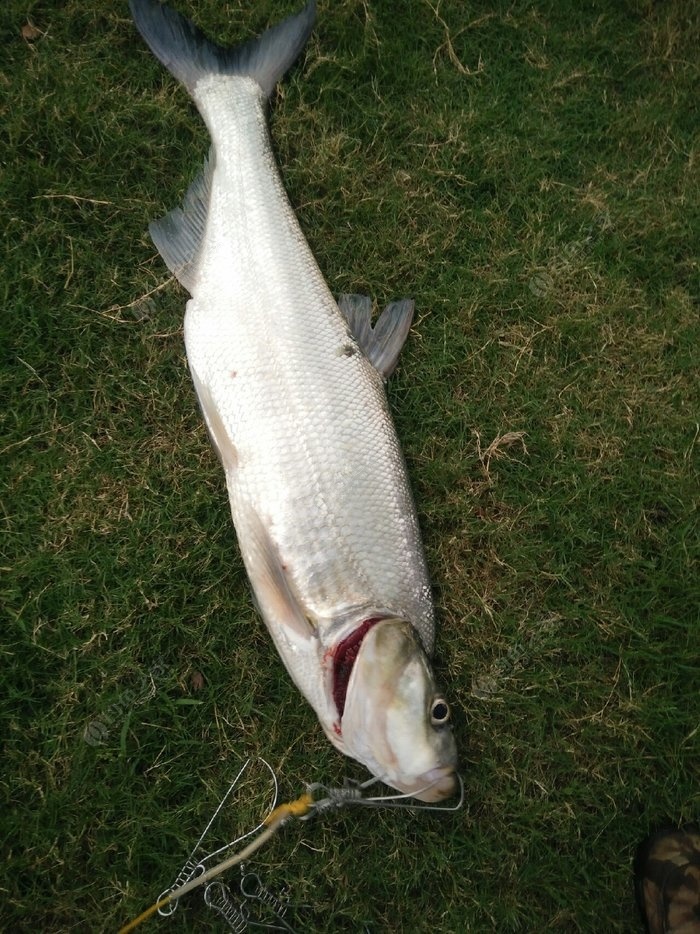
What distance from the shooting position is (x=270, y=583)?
2238mm

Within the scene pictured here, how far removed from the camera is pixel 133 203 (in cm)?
279

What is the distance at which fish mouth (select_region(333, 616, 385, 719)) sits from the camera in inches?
84.5

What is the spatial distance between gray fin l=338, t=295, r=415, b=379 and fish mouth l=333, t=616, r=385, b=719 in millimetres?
1011

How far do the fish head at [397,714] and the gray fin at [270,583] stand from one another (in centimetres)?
25

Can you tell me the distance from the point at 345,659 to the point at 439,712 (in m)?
0.35

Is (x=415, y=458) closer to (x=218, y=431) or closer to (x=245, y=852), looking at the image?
(x=218, y=431)

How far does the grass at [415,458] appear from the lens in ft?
8.18

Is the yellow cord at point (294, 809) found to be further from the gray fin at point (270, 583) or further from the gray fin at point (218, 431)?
the gray fin at point (218, 431)

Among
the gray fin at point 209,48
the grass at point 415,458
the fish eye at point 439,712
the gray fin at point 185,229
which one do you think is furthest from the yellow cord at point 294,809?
the gray fin at point 209,48

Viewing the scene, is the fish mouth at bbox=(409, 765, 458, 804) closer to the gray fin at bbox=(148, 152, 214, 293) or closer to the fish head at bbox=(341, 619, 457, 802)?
the fish head at bbox=(341, 619, 457, 802)

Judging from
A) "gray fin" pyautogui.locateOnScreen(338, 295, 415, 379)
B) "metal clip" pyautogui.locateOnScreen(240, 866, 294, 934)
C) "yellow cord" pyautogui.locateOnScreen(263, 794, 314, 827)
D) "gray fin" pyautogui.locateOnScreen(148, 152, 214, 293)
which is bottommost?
"metal clip" pyautogui.locateOnScreen(240, 866, 294, 934)

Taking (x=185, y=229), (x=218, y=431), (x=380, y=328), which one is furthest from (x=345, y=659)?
(x=185, y=229)

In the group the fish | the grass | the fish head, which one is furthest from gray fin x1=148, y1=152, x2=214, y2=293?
the fish head

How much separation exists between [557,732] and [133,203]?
114 inches
